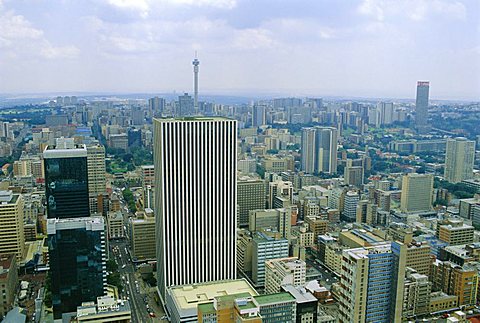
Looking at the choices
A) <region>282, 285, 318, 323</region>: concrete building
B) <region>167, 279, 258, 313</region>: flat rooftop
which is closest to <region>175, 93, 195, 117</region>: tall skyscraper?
<region>167, 279, 258, 313</region>: flat rooftop

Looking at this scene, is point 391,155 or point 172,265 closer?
point 172,265

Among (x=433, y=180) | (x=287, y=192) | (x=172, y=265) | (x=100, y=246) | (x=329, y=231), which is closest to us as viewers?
(x=100, y=246)

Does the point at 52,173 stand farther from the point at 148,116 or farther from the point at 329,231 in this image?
the point at 148,116

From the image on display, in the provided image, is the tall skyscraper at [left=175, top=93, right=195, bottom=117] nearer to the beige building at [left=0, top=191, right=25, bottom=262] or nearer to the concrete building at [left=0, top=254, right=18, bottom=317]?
the beige building at [left=0, top=191, right=25, bottom=262]

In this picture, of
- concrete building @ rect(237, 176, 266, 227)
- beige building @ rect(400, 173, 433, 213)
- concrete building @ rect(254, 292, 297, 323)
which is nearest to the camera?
concrete building @ rect(254, 292, 297, 323)

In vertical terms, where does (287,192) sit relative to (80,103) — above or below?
below

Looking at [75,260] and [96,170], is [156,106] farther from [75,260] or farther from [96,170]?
[75,260]

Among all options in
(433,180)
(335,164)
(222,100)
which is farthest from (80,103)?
(433,180)
